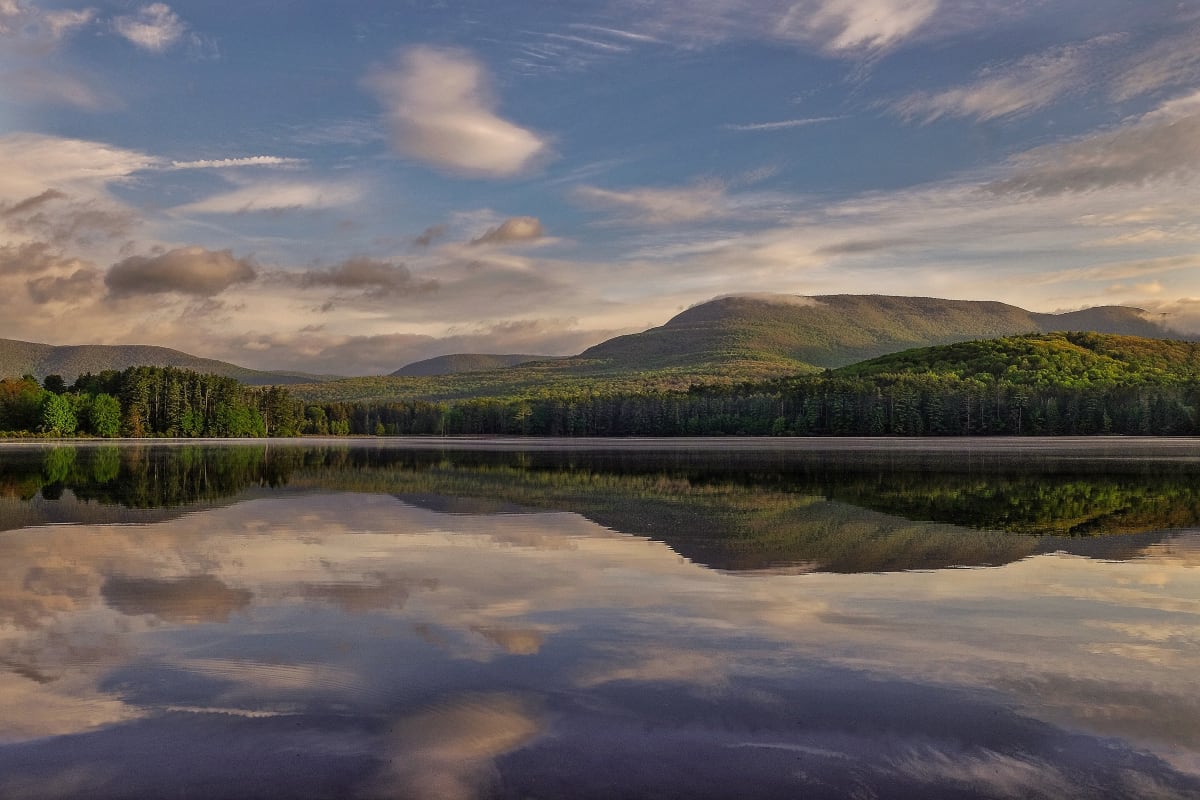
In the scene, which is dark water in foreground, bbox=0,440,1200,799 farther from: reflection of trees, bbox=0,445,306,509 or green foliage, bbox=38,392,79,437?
green foliage, bbox=38,392,79,437

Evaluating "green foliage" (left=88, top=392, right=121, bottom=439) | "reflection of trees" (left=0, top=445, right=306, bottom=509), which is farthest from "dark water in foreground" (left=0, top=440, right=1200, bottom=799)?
"green foliage" (left=88, top=392, right=121, bottom=439)

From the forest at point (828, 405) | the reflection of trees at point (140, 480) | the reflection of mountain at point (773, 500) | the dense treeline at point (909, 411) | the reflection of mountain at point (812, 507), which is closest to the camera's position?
the reflection of mountain at point (812, 507)

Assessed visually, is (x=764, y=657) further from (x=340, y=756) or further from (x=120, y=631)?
(x=120, y=631)

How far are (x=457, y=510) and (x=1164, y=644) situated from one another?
24092 millimetres

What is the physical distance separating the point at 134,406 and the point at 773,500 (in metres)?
162

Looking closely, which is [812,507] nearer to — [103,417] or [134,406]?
[103,417]

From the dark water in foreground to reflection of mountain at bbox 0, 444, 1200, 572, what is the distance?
1.24 ft

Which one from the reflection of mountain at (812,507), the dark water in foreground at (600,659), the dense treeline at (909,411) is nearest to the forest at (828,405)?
the dense treeline at (909,411)

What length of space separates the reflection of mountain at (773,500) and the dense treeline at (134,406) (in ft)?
338

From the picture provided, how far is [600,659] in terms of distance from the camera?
12.4 m

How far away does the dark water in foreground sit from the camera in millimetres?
8508

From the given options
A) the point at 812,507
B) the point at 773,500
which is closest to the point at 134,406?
the point at 773,500

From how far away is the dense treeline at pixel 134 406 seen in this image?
15550cm

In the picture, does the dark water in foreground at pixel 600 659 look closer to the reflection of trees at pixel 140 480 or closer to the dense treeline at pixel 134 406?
the reflection of trees at pixel 140 480
